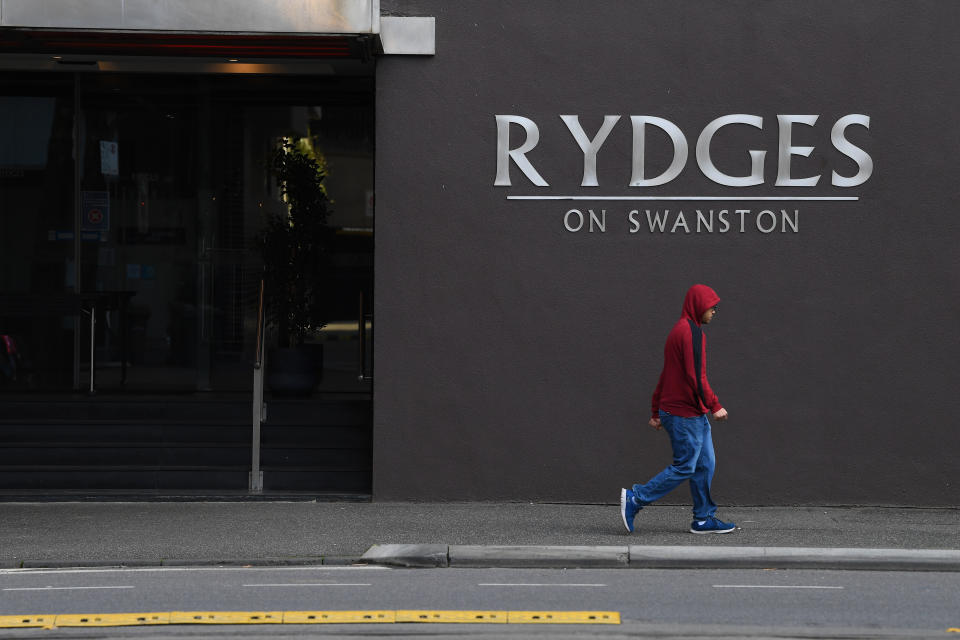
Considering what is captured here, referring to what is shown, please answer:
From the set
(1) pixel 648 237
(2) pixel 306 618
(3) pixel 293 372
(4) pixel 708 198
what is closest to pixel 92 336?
(3) pixel 293 372

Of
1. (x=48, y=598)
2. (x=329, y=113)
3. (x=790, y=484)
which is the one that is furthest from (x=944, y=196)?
(x=48, y=598)

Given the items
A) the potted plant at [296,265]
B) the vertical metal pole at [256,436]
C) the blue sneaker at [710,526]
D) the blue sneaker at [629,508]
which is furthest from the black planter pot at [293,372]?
the blue sneaker at [710,526]

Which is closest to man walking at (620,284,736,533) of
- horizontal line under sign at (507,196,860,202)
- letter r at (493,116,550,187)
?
horizontal line under sign at (507,196,860,202)

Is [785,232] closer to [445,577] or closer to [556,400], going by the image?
[556,400]

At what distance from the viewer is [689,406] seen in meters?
9.01

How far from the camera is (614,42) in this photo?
35.0 feet

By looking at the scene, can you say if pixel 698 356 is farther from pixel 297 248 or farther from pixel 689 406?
pixel 297 248

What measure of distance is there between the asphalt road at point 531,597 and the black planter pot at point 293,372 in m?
4.68

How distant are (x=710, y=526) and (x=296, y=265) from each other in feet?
19.7

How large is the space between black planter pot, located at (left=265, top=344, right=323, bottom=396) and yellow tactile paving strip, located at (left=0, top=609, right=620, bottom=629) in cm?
600

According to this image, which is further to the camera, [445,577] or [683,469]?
[683,469]

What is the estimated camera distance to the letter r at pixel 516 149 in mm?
10711

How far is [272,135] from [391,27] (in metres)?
3.89

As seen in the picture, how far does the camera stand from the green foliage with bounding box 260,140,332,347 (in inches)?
526
